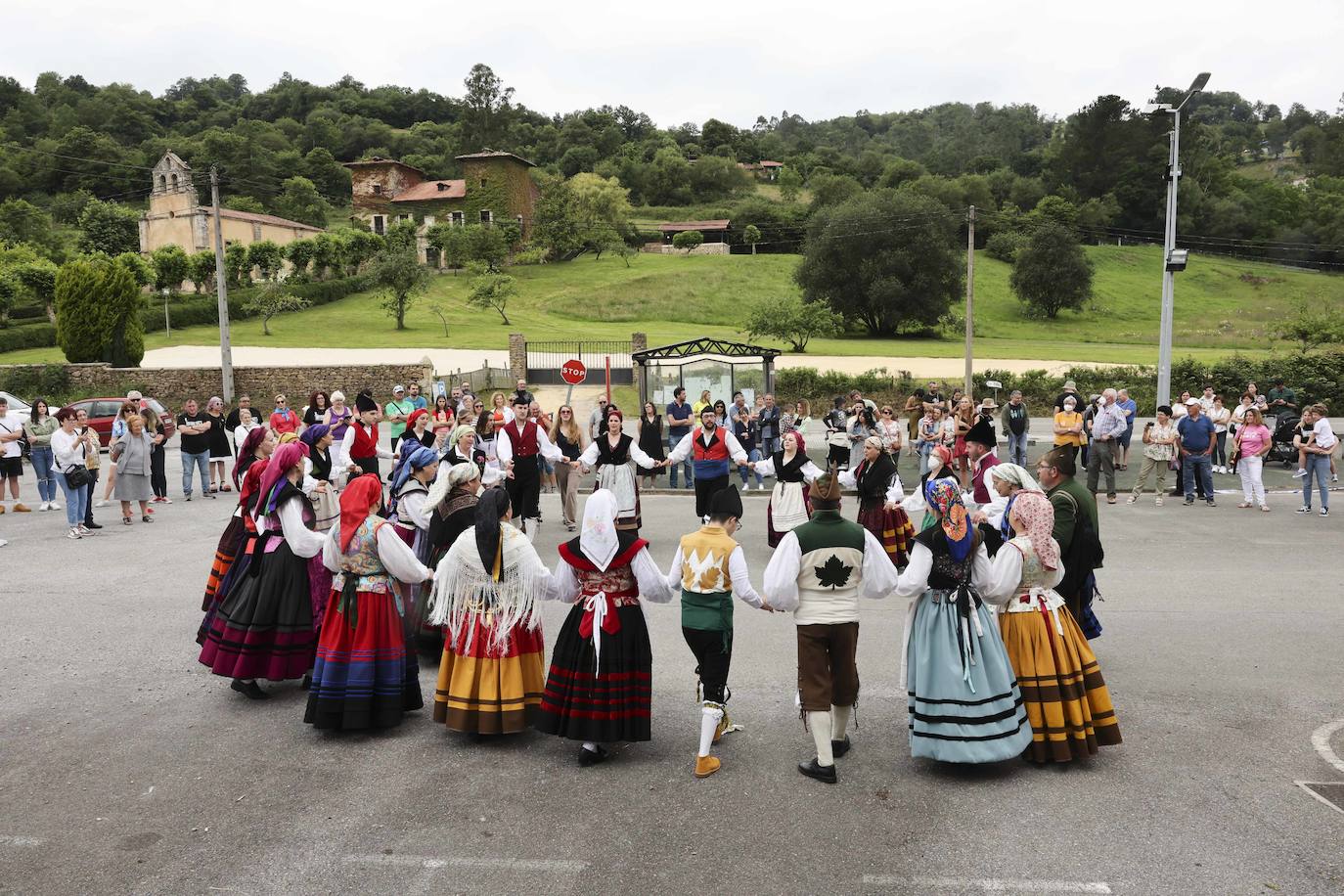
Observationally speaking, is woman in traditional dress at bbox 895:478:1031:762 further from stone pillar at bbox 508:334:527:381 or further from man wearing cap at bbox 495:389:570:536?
stone pillar at bbox 508:334:527:381

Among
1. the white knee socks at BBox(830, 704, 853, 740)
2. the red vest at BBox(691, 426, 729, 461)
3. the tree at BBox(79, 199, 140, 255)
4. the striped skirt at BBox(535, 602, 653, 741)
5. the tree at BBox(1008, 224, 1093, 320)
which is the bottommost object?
the white knee socks at BBox(830, 704, 853, 740)

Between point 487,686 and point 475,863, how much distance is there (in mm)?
1343

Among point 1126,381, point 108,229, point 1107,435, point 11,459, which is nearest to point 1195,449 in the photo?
point 1107,435

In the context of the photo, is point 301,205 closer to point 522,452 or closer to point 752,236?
point 752,236

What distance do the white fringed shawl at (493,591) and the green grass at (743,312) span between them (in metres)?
41.4

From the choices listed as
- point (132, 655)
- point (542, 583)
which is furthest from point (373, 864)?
point (132, 655)

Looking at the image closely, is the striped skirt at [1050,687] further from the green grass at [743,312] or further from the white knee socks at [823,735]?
the green grass at [743,312]

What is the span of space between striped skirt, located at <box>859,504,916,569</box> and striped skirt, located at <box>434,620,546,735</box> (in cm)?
428

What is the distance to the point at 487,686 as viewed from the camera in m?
5.75

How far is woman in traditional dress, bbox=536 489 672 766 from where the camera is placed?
18.0 feet

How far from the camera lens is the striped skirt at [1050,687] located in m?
5.44

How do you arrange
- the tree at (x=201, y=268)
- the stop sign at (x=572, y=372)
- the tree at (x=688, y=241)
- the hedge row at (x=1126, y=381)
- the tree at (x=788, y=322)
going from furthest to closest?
the tree at (x=688, y=241) < the tree at (x=201, y=268) < the tree at (x=788, y=322) < the hedge row at (x=1126, y=381) < the stop sign at (x=572, y=372)

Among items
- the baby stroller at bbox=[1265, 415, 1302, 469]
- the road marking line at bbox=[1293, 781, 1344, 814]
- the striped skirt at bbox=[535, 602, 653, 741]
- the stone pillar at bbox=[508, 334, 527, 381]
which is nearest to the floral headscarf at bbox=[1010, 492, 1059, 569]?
the road marking line at bbox=[1293, 781, 1344, 814]

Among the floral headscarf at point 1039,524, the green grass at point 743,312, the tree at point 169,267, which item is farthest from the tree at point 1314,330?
the tree at point 169,267
